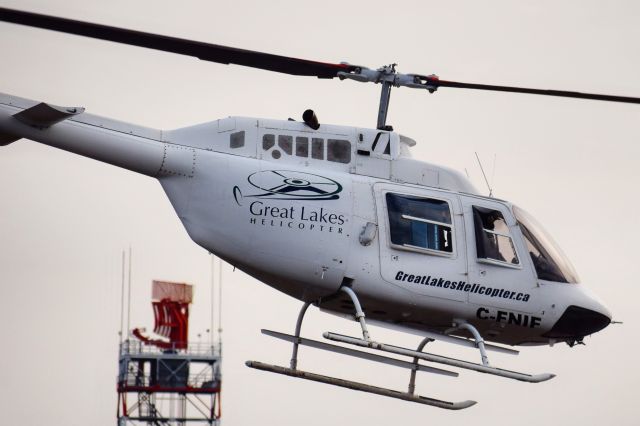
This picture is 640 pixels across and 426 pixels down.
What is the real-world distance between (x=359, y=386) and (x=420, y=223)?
11.7 ft

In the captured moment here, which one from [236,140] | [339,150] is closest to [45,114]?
[236,140]

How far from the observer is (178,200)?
35.4 metres

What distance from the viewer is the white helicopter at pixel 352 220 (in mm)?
35344

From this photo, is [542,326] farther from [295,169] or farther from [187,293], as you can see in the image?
[187,293]

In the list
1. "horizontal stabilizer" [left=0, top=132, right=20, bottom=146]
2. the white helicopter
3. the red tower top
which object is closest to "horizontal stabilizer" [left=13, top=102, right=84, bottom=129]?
the white helicopter

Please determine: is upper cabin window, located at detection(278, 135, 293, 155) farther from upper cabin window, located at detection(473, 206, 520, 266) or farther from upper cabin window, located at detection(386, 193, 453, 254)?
upper cabin window, located at detection(473, 206, 520, 266)

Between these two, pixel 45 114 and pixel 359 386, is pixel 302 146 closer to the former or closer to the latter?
pixel 359 386

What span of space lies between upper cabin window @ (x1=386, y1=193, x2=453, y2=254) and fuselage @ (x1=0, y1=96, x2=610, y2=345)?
0.8 inches

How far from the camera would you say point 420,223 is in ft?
120

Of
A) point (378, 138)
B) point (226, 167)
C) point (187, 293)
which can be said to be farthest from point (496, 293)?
point (187, 293)

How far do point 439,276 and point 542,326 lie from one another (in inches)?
112

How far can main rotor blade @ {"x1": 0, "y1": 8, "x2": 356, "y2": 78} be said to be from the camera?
3291cm

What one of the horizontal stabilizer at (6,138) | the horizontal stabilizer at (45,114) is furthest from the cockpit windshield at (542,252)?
the horizontal stabilizer at (6,138)

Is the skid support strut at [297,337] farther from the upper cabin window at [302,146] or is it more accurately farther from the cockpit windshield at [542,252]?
the cockpit windshield at [542,252]
